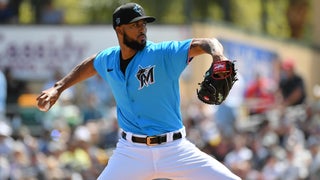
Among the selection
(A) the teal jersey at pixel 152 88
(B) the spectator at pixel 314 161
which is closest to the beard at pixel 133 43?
(A) the teal jersey at pixel 152 88

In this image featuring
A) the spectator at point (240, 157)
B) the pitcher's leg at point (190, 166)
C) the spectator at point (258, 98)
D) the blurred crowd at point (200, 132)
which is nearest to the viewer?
the pitcher's leg at point (190, 166)

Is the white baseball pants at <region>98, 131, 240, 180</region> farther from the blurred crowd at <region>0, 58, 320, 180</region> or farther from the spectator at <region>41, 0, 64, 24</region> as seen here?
the spectator at <region>41, 0, 64, 24</region>

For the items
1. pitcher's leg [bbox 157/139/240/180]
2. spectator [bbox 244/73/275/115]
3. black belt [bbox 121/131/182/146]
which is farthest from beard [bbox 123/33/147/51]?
spectator [bbox 244/73/275/115]

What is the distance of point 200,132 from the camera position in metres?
15.8

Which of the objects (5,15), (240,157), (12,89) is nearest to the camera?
(240,157)

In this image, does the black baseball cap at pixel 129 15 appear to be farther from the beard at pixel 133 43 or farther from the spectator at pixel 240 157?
the spectator at pixel 240 157

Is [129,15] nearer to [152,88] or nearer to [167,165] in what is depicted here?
[152,88]

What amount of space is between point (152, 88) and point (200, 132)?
27.1ft

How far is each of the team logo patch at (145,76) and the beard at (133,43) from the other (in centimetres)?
21

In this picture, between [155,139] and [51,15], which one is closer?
[155,139]

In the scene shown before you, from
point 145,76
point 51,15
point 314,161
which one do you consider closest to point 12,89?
point 51,15

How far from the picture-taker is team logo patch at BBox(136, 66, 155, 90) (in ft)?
24.8

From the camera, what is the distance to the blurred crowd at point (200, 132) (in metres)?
13.6

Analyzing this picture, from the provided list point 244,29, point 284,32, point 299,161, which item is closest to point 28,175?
point 299,161
